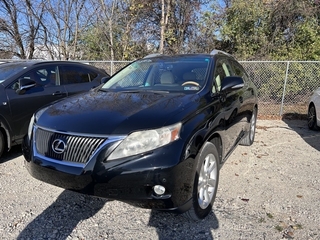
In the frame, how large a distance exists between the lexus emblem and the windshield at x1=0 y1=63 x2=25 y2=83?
2.65 m

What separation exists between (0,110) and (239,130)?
3661 millimetres

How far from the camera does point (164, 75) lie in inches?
151

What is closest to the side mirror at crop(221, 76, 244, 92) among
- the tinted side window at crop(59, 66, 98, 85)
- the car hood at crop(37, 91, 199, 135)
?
the car hood at crop(37, 91, 199, 135)

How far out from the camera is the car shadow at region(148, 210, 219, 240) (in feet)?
8.44

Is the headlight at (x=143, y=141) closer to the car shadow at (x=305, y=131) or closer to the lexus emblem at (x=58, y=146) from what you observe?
the lexus emblem at (x=58, y=146)

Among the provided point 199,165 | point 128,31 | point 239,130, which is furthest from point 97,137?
point 128,31

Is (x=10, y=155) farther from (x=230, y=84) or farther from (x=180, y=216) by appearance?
(x=230, y=84)

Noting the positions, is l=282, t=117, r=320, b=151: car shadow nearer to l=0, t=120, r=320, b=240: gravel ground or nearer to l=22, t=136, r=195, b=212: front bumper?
l=0, t=120, r=320, b=240: gravel ground

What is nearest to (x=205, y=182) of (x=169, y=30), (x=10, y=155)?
(x=10, y=155)

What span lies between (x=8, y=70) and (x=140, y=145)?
3.71 meters

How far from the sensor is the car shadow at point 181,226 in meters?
2.57

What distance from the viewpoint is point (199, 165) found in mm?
2582

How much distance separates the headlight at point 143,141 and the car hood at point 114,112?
0.06 metres

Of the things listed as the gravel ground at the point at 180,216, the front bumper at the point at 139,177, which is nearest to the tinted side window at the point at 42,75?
the gravel ground at the point at 180,216
